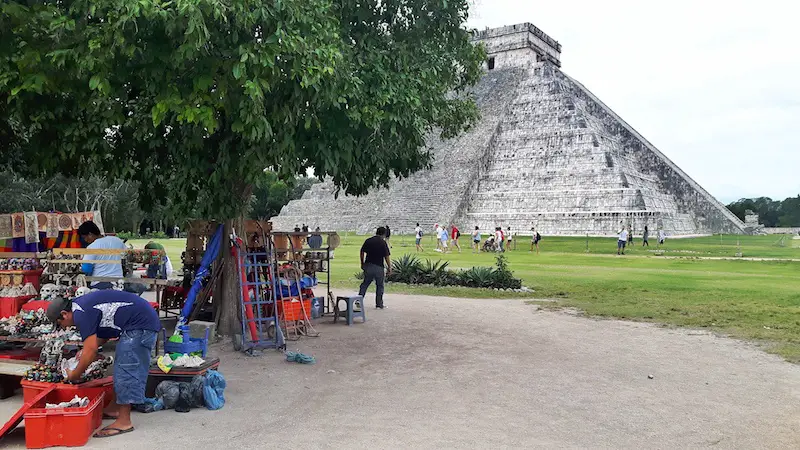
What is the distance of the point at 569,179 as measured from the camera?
45.2 m

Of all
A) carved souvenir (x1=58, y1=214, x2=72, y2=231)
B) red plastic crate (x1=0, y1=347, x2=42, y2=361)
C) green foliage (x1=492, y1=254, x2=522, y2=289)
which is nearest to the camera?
red plastic crate (x1=0, y1=347, x2=42, y2=361)

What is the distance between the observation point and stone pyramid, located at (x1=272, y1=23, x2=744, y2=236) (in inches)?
1689

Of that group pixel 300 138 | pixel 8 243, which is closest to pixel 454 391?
pixel 300 138

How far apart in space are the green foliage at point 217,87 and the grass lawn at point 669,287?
6.75 m

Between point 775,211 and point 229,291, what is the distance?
92306mm

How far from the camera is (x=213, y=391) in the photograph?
245 inches

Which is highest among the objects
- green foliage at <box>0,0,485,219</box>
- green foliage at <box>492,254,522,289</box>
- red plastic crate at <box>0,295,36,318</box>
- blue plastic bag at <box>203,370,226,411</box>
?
green foliage at <box>0,0,485,219</box>

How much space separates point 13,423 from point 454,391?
14.1ft

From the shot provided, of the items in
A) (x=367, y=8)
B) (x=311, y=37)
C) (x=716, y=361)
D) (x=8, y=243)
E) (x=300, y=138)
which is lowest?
→ (x=716, y=361)

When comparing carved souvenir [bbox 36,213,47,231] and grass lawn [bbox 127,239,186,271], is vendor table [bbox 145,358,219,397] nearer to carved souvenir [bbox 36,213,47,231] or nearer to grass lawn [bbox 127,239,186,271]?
carved souvenir [bbox 36,213,47,231]

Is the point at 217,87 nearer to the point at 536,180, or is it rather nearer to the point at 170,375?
the point at 170,375

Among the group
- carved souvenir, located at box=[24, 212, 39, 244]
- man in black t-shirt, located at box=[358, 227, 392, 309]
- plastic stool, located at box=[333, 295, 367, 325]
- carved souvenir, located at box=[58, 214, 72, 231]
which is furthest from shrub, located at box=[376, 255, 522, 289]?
carved souvenir, located at box=[24, 212, 39, 244]

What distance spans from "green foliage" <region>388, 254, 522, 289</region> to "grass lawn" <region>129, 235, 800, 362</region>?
59 centimetres

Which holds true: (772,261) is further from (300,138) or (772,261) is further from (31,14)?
(31,14)
